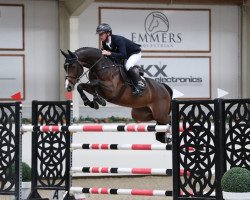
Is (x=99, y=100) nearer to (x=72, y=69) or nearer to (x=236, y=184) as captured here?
(x=72, y=69)

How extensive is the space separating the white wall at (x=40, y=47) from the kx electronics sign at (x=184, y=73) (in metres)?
1.62

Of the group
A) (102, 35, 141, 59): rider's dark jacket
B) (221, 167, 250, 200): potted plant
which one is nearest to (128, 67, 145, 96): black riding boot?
(102, 35, 141, 59): rider's dark jacket

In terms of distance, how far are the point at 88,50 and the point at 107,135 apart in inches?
176

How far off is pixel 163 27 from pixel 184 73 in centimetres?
93

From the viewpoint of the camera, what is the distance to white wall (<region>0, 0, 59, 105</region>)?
521 inches

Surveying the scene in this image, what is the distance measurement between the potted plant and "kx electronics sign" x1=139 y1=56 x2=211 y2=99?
8.27 m

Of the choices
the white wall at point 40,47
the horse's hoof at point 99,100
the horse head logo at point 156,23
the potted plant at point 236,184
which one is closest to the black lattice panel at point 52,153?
the horse's hoof at point 99,100

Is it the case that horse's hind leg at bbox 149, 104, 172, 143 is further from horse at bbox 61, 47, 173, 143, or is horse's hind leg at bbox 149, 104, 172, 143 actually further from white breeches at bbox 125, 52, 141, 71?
white breeches at bbox 125, 52, 141, 71

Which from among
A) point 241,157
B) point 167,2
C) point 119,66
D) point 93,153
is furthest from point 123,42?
point 167,2

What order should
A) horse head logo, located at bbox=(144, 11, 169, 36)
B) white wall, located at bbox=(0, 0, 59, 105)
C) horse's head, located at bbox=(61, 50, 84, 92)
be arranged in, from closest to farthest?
1. horse's head, located at bbox=(61, 50, 84, 92)
2. white wall, located at bbox=(0, 0, 59, 105)
3. horse head logo, located at bbox=(144, 11, 169, 36)

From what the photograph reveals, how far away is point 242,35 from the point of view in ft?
46.4

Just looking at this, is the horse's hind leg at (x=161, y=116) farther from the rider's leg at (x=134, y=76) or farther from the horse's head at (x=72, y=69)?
the horse's head at (x=72, y=69)

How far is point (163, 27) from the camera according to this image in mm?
13836

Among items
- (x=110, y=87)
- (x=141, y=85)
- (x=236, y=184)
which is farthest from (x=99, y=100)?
(x=236, y=184)
